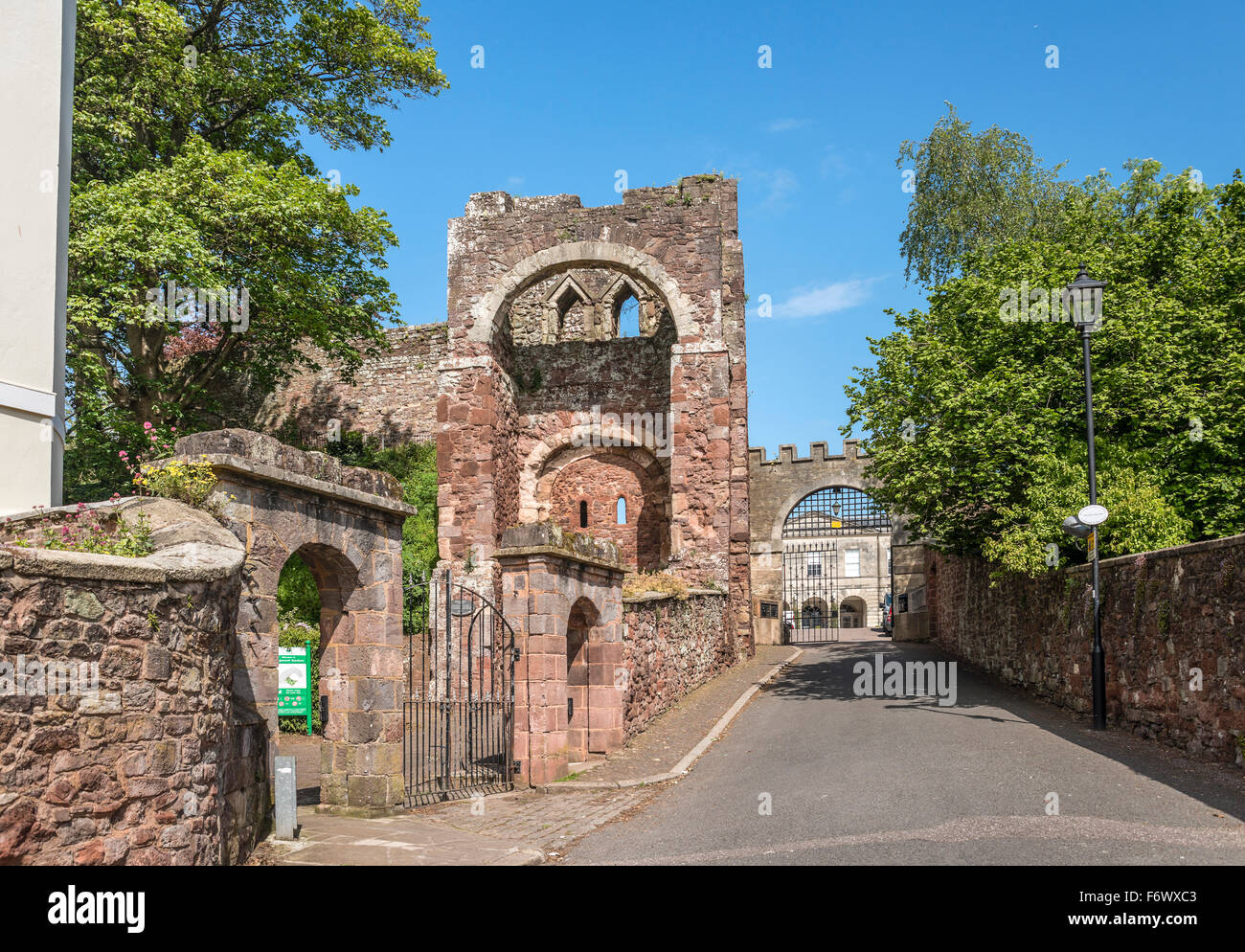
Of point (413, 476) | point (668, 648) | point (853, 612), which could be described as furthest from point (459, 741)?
point (853, 612)

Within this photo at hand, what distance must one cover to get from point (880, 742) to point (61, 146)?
1157cm

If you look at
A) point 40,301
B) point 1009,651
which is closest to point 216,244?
point 40,301

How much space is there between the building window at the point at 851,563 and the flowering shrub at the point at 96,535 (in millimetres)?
52932

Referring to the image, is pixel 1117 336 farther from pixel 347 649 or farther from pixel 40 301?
pixel 40 301

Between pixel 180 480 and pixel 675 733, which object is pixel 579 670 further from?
pixel 180 480

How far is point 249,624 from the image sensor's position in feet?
23.0

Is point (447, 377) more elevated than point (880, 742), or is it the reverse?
point (447, 377)

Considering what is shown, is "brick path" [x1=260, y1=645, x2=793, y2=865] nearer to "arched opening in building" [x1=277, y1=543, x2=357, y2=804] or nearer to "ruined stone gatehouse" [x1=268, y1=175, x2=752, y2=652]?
"arched opening in building" [x1=277, y1=543, x2=357, y2=804]

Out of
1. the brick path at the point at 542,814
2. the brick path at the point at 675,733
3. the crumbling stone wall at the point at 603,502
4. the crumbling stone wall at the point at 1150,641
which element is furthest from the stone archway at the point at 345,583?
the crumbling stone wall at the point at 603,502

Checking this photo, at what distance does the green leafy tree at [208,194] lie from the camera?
15828mm

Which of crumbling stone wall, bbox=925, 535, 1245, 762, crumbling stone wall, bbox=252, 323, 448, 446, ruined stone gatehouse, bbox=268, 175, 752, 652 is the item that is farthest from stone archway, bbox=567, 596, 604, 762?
crumbling stone wall, bbox=252, 323, 448, 446

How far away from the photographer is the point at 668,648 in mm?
15773

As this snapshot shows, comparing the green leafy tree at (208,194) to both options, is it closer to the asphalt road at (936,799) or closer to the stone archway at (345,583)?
the stone archway at (345,583)
